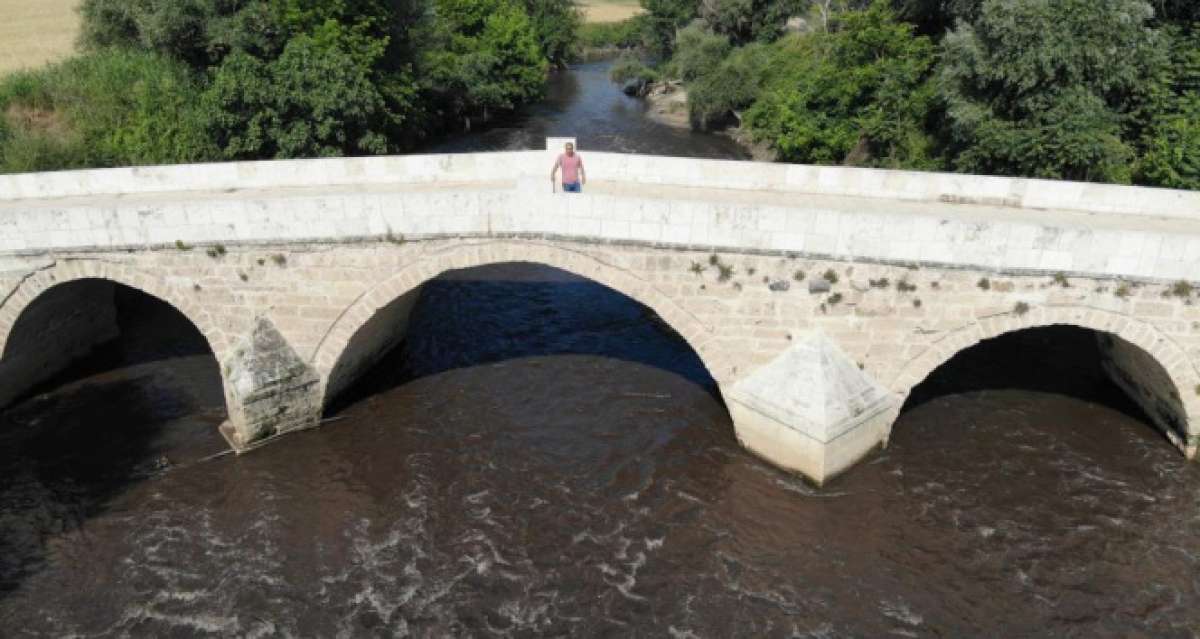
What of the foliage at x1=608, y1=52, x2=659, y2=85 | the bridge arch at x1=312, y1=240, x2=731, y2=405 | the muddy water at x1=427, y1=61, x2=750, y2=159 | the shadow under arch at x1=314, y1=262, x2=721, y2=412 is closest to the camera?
the bridge arch at x1=312, y1=240, x2=731, y2=405

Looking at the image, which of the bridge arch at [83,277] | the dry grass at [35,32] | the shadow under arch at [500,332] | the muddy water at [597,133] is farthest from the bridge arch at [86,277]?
the muddy water at [597,133]

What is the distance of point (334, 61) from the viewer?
24562 millimetres

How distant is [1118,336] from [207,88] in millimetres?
24816

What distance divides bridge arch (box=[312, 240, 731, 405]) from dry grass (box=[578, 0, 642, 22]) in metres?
69.3

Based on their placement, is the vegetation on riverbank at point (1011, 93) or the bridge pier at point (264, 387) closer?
the bridge pier at point (264, 387)

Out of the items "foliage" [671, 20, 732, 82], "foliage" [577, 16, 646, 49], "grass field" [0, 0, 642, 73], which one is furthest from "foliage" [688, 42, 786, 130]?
"foliage" [577, 16, 646, 49]

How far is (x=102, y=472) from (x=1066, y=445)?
17.1 m

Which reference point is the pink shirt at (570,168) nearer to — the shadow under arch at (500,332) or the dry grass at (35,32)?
the shadow under arch at (500,332)

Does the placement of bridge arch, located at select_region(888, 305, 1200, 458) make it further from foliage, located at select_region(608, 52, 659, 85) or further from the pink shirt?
foliage, located at select_region(608, 52, 659, 85)

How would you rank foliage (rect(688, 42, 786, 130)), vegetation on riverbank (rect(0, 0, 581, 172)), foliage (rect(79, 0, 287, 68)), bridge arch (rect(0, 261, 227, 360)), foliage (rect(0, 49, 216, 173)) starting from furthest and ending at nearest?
foliage (rect(688, 42, 786, 130)) < foliage (rect(79, 0, 287, 68)) < vegetation on riverbank (rect(0, 0, 581, 172)) < foliage (rect(0, 49, 216, 173)) < bridge arch (rect(0, 261, 227, 360))

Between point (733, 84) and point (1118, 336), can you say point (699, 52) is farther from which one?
point (1118, 336)

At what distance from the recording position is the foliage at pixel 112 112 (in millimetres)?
22531

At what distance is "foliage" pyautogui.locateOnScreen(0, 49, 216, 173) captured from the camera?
22.5 metres

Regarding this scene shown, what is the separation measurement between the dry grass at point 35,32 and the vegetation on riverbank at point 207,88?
24.6 ft
